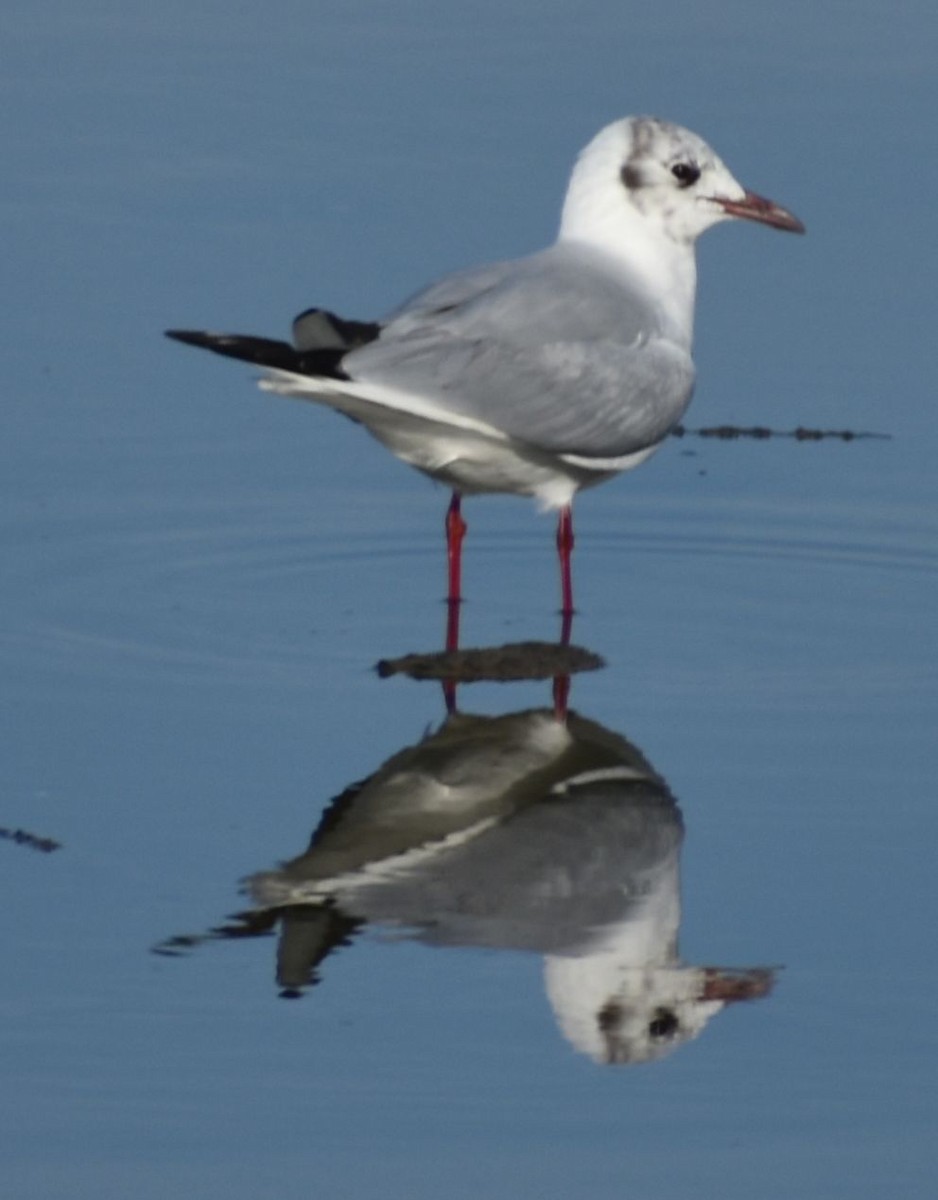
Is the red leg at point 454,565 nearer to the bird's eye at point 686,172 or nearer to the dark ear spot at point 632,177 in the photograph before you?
the dark ear spot at point 632,177

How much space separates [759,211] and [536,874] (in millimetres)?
3579

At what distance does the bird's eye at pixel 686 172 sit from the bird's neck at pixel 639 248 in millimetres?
176

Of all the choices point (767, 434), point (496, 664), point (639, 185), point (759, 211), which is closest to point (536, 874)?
point (496, 664)

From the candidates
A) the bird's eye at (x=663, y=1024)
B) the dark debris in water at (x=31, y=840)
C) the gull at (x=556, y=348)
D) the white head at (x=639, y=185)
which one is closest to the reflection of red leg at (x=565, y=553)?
the gull at (x=556, y=348)

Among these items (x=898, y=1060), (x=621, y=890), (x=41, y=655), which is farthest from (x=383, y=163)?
(x=898, y=1060)

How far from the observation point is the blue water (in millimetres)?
6020

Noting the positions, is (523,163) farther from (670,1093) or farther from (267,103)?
(670,1093)

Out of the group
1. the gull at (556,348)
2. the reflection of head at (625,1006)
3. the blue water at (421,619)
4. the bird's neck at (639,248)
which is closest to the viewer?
the blue water at (421,619)

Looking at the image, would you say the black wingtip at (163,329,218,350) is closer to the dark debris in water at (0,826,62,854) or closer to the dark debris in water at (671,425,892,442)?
the dark debris in water at (0,826,62,854)

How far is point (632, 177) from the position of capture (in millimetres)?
9828

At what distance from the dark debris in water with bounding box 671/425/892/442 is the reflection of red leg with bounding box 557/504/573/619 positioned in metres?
1.20

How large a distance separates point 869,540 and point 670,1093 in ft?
12.4

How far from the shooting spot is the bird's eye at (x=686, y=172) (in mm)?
9867

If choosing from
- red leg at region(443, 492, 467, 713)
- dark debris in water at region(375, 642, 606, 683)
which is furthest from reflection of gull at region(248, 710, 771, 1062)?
red leg at region(443, 492, 467, 713)
